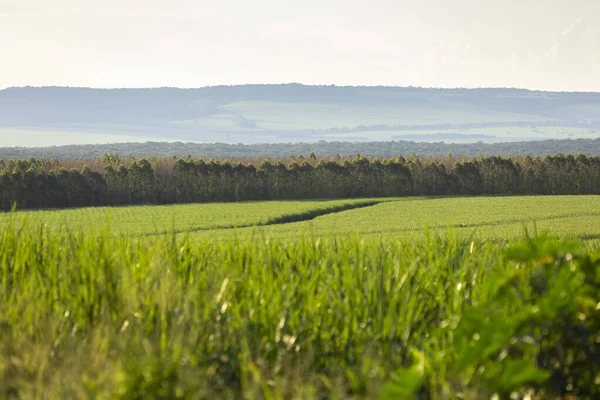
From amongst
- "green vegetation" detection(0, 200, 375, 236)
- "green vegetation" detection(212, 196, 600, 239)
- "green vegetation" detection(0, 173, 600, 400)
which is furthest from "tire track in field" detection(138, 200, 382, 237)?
"green vegetation" detection(0, 173, 600, 400)

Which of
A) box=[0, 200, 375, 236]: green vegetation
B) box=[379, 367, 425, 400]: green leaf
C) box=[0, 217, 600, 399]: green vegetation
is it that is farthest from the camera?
box=[0, 200, 375, 236]: green vegetation

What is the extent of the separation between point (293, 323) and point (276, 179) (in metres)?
77.2

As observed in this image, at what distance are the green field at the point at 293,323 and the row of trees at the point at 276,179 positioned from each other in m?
69.5

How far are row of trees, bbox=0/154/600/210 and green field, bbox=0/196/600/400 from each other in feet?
228

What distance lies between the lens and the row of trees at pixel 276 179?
245 ft

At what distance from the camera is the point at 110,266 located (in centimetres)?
586

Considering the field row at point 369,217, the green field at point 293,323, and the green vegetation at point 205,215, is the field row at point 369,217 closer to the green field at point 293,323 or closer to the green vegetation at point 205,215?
the green vegetation at point 205,215

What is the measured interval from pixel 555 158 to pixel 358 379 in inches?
3473

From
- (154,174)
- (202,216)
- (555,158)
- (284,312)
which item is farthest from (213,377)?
(555,158)

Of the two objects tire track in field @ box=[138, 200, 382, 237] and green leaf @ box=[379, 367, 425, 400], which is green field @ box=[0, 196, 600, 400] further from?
tire track in field @ box=[138, 200, 382, 237]

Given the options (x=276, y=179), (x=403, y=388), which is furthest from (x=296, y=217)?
(x=403, y=388)

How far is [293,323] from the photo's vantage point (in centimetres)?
508

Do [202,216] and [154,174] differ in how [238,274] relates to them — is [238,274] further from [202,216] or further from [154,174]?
[154,174]

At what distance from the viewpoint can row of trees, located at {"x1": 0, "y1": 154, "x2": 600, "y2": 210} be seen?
74.8 meters
